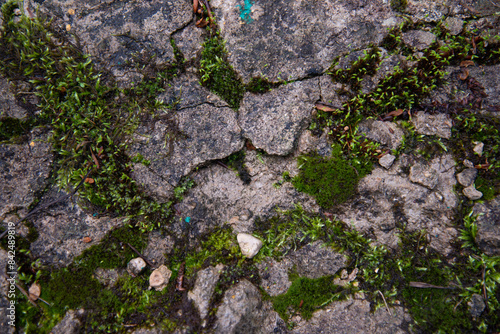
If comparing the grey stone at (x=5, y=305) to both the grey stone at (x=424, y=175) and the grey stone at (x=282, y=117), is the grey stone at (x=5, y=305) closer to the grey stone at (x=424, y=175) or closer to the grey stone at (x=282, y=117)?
the grey stone at (x=282, y=117)

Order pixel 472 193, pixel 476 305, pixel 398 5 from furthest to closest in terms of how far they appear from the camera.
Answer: pixel 398 5
pixel 472 193
pixel 476 305

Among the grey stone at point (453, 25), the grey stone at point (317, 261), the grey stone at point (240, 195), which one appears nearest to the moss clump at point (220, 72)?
the grey stone at point (240, 195)

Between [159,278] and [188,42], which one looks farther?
[188,42]

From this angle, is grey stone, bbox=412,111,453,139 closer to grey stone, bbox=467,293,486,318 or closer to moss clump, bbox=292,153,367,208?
moss clump, bbox=292,153,367,208

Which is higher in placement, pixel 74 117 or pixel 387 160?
pixel 74 117

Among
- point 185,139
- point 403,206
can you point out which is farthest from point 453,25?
point 185,139

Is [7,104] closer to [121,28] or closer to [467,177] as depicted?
[121,28]

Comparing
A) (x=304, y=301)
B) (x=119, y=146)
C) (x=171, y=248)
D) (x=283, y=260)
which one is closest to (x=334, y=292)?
(x=304, y=301)
